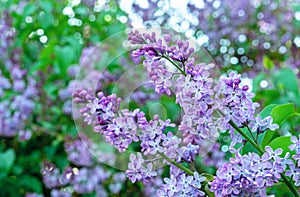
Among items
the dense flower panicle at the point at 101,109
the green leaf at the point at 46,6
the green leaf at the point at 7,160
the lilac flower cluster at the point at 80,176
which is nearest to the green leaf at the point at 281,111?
the dense flower panicle at the point at 101,109

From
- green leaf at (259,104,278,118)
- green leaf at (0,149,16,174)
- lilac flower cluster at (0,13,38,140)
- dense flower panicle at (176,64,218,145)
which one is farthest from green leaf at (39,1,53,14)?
dense flower panicle at (176,64,218,145)

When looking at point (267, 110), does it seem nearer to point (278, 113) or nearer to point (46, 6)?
point (278, 113)

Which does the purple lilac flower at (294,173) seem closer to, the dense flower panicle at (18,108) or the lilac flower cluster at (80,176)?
Result: the lilac flower cluster at (80,176)

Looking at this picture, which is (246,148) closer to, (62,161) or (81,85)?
(81,85)

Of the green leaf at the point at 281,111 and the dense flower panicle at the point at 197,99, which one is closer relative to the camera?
the dense flower panicle at the point at 197,99

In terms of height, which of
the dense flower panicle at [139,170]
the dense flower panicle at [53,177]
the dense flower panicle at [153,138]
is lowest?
the dense flower panicle at [53,177]

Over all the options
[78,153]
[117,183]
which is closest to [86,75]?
[78,153]
